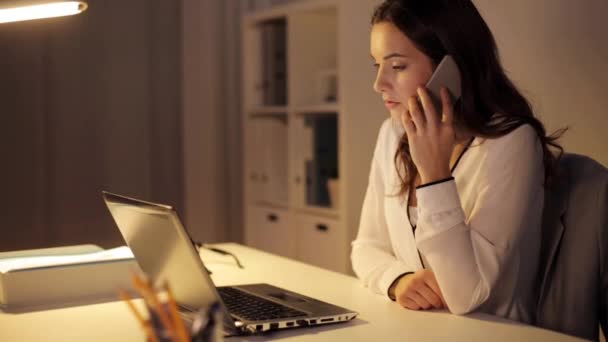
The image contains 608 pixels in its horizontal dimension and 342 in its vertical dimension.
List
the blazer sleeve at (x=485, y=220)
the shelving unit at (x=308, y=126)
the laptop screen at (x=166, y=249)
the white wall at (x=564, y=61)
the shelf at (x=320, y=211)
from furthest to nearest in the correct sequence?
the shelf at (x=320, y=211)
the shelving unit at (x=308, y=126)
the white wall at (x=564, y=61)
the blazer sleeve at (x=485, y=220)
the laptop screen at (x=166, y=249)

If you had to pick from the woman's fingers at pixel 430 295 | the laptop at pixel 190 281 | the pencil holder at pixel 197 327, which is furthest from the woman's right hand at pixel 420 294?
the pencil holder at pixel 197 327

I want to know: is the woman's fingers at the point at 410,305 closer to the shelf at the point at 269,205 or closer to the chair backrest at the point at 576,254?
the chair backrest at the point at 576,254

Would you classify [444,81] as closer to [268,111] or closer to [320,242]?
[320,242]

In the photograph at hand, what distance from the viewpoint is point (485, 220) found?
1.44 m

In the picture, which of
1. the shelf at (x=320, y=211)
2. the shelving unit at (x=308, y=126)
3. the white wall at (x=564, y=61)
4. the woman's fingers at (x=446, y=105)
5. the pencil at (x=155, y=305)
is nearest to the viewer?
the pencil at (x=155, y=305)

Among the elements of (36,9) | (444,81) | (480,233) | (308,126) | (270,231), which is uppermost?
(36,9)

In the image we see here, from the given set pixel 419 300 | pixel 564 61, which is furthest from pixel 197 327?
pixel 564 61

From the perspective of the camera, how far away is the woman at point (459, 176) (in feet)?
4.57

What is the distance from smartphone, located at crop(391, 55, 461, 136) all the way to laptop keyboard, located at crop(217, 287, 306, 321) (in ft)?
1.74

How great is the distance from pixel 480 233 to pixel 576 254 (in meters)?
0.21

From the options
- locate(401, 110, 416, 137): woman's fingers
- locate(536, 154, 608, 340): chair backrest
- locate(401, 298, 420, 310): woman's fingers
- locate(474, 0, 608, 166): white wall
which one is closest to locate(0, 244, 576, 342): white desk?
locate(401, 298, 420, 310): woman's fingers

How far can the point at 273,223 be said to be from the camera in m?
3.40

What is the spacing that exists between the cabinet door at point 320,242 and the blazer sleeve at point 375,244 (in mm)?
1141

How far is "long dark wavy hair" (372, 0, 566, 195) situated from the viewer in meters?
1.54
